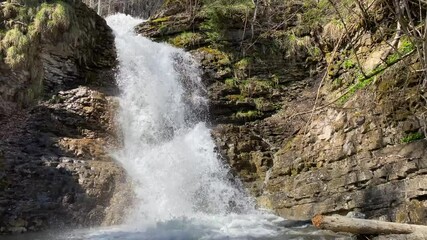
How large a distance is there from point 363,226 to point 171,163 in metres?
6.62

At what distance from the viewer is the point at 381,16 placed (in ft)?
31.8

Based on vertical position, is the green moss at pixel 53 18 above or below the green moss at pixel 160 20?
below

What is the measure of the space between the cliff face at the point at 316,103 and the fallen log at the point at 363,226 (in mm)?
1015

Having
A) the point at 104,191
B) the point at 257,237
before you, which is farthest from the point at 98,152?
the point at 257,237

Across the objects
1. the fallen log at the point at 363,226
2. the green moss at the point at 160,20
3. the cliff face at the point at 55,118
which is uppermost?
the green moss at the point at 160,20

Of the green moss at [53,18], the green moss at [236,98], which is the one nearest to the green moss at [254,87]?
the green moss at [236,98]

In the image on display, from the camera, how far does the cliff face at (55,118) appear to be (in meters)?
8.59

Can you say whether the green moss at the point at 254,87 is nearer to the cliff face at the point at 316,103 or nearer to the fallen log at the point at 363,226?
the cliff face at the point at 316,103

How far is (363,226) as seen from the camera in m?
4.41

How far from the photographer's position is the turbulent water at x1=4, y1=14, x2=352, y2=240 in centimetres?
744

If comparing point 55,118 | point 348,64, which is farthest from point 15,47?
point 348,64

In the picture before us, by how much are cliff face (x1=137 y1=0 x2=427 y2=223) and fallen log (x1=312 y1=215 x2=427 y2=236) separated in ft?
3.33

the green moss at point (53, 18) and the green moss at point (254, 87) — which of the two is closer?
the green moss at point (53, 18)

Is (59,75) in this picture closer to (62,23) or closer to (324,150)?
(62,23)
